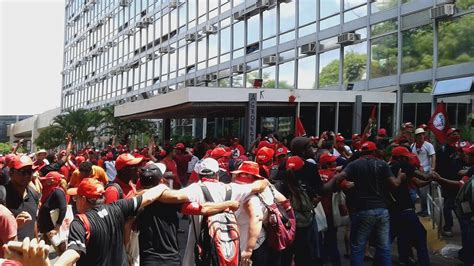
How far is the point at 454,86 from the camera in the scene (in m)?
16.0

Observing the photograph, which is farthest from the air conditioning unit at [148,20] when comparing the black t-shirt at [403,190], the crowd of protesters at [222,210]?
the black t-shirt at [403,190]

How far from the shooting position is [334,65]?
2177cm

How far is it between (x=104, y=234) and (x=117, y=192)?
0.95 meters

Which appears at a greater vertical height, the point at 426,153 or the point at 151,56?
the point at 151,56

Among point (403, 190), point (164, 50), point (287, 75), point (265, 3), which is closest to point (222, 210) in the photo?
point (403, 190)

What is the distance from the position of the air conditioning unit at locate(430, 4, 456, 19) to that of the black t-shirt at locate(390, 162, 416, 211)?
10563 mm

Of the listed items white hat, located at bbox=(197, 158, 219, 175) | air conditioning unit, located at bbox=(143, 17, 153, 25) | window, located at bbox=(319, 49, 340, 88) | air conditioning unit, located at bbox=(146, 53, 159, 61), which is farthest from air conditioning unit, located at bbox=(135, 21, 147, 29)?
white hat, located at bbox=(197, 158, 219, 175)

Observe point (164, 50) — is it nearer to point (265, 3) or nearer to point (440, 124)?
point (265, 3)

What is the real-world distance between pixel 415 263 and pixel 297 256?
2.29 meters

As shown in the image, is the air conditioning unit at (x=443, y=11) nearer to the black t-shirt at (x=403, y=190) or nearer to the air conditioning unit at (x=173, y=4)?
the black t-shirt at (x=403, y=190)

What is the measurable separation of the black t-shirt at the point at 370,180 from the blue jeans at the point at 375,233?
88mm

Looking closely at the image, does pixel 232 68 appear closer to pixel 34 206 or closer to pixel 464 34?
pixel 464 34

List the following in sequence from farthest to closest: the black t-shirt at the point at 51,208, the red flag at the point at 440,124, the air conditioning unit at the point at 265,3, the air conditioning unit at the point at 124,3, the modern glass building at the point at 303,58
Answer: the air conditioning unit at the point at 124,3, the air conditioning unit at the point at 265,3, the modern glass building at the point at 303,58, the red flag at the point at 440,124, the black t-shirt at the point at 51,208

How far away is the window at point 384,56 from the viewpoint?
18.7m
